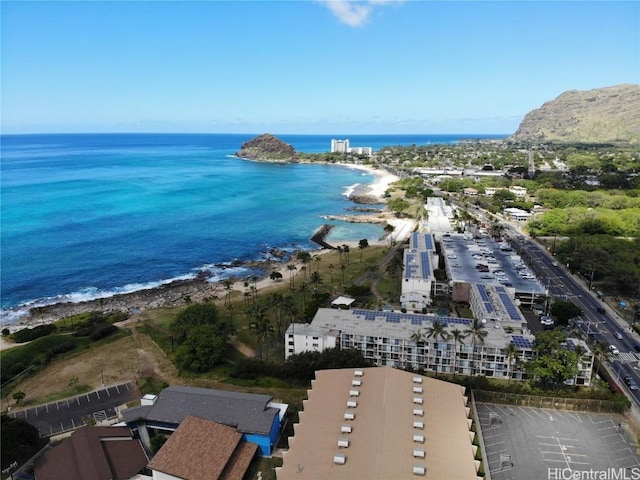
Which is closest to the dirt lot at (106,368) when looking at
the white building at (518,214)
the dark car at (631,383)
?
the dark car at (631,383)

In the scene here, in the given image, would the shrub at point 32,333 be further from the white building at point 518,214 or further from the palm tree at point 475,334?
the white building at point 518,214

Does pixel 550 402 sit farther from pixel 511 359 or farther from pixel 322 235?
pixel 322 235

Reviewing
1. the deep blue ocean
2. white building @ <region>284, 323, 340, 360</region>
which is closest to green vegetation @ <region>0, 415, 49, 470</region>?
white building @ <region>284, 323, 340, 360</region>

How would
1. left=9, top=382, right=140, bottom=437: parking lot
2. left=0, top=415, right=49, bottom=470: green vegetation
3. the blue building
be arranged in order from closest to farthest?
left=0, top=415, right=49, bottom=470: green vegetation
the blue building
left=9, top=382, right=140, bottom=437: parking lot

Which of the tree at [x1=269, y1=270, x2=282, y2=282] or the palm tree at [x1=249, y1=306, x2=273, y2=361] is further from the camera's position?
the tree at [x1=269, y1=270, x2=282, y2=282]

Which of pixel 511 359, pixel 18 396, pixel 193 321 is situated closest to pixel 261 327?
pixel 193 321

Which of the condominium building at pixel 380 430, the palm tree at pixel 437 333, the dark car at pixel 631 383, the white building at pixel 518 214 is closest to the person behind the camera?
the condominium building at pixel 380 430

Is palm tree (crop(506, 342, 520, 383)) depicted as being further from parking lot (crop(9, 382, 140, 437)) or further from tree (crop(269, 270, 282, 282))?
tree (crop(269, 270, 282, 282))

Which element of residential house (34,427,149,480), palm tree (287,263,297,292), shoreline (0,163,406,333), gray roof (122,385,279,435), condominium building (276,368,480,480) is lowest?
shoreline (0,163,406,333)
